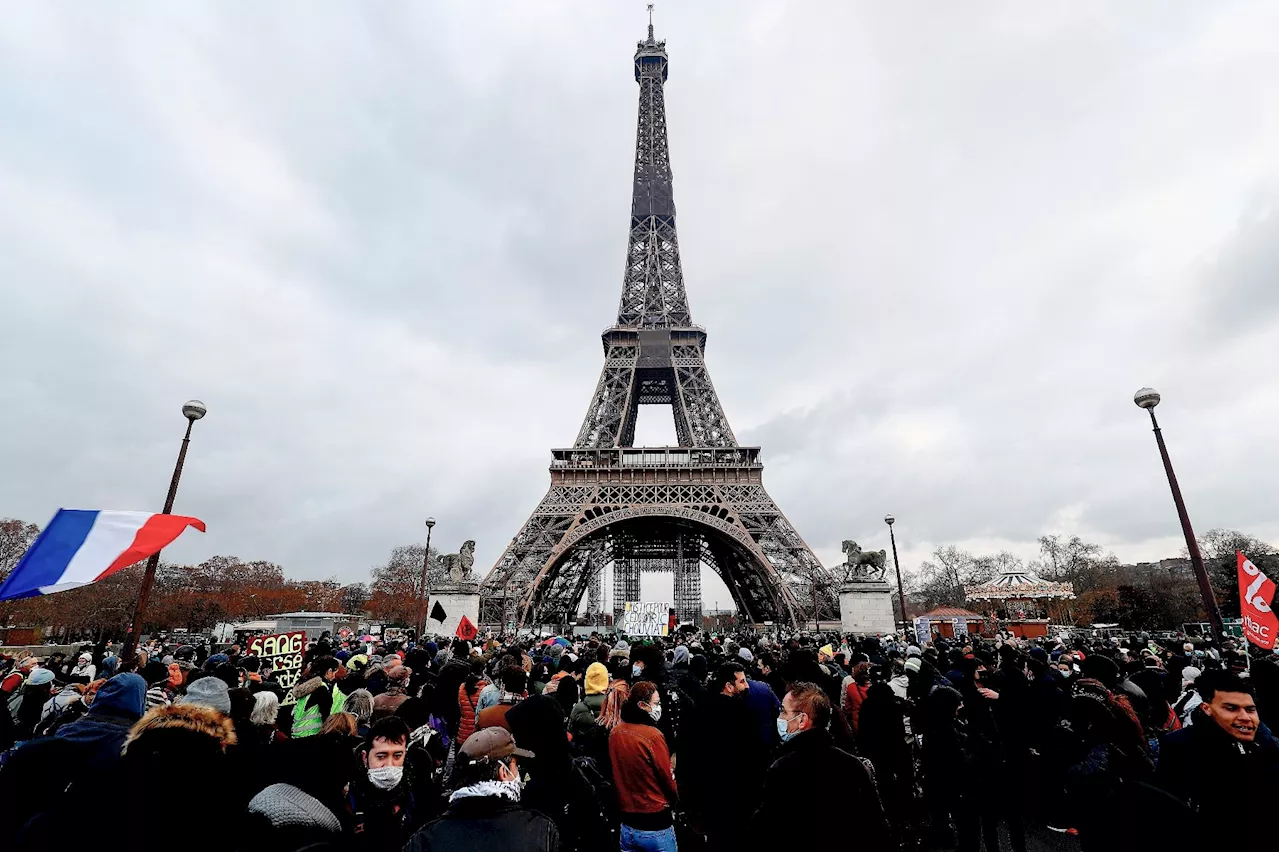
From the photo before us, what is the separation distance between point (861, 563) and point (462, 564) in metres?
20.0

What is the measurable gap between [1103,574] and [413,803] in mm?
86614

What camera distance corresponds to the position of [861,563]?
30.6 meters

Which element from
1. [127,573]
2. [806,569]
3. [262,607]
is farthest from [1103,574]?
[127,573]

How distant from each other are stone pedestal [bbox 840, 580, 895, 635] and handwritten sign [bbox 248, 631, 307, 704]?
2544 centimetres

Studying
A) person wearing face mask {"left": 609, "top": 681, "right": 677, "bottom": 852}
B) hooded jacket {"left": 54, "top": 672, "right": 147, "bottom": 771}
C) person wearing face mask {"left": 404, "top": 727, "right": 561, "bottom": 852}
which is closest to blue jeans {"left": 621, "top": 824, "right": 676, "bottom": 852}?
person wearing face mask {"left": 609, "top": 681, "right": 677, "bottom": 852}

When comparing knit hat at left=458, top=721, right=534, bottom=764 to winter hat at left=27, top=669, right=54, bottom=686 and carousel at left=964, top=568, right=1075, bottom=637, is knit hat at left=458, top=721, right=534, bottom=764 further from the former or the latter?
carousel at left=964, top=568, right=1075, bottom=637

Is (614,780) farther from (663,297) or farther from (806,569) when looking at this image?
(663,297)

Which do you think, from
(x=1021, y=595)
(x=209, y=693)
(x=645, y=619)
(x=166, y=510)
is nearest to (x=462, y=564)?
(x=645, y=619)

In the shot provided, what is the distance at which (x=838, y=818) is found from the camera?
2.90 metres

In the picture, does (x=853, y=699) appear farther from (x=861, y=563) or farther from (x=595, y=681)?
(x=861, y=563)

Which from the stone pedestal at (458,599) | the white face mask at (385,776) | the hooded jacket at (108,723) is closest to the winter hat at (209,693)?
the hooded jacket at (108,723)

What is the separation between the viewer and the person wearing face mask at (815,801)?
289 centimetres

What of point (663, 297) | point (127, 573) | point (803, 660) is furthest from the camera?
point (127, 573)

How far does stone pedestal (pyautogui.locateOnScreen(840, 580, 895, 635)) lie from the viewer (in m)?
29.2
